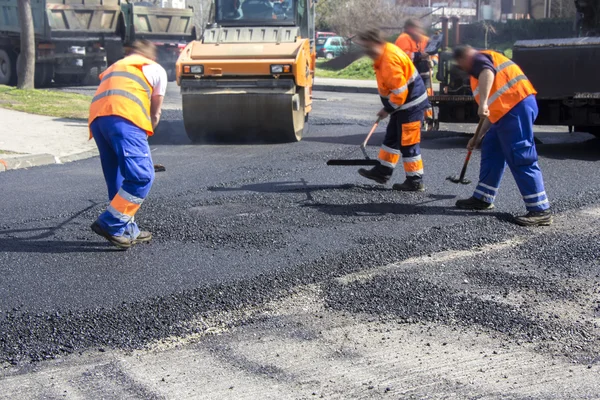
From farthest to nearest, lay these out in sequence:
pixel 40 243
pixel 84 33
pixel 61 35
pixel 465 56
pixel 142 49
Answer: pixel 84 33, pixel 61 35, pixel 465 56, pixel 142 49, pixel 40 243

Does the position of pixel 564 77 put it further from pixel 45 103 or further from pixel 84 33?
pixel 84 33

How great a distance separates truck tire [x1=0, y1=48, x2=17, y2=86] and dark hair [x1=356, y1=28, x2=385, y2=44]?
602 inches

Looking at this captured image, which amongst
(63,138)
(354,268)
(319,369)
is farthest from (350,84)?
(319,369)

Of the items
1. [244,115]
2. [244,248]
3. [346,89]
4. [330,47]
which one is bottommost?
[346,89]

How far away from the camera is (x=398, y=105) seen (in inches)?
286

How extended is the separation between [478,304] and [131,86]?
283cm

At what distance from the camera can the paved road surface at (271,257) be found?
418cm

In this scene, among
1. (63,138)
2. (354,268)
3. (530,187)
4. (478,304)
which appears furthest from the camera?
(63,138)

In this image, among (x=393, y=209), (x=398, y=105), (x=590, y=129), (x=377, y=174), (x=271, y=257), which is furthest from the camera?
(x=590, y=129)

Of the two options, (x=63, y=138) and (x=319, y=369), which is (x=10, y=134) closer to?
(x=63, y=138)

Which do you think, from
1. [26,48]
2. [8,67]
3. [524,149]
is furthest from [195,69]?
[8,67]

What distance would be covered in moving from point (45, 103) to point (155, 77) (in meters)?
10.1

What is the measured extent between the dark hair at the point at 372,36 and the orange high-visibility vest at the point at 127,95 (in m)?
2.29

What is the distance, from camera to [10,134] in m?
11.1
